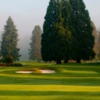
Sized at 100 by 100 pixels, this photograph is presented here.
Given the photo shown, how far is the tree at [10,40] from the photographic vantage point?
348ft

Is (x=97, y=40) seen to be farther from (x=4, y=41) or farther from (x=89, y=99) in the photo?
(x=89, y=99)

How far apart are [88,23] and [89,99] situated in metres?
57.6

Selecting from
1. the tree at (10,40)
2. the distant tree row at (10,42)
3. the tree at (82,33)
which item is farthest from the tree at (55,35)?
the tree at (10,40)

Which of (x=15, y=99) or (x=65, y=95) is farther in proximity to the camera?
(x=65, y=95)

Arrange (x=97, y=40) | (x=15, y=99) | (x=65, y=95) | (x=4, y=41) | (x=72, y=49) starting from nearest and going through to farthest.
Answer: (x=15, y=99) < (x=65, y=95) < (x=72, y=49) < (x=4, y=41) < (x=97, y=40)

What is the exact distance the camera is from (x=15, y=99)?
16125mm

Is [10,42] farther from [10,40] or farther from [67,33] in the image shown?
[67,33]

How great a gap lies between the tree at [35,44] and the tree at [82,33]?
5216cm

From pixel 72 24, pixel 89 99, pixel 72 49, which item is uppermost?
pixel 72 24

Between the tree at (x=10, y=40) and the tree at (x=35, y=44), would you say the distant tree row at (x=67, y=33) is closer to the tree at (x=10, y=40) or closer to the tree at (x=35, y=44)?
the tree at (x=10, y=40)

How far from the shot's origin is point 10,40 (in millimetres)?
110312

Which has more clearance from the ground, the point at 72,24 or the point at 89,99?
the point at 72,24

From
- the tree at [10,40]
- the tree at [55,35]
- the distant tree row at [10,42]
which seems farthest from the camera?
the tree at [10,40]

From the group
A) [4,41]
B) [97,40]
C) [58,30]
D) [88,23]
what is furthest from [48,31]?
[97,40]
